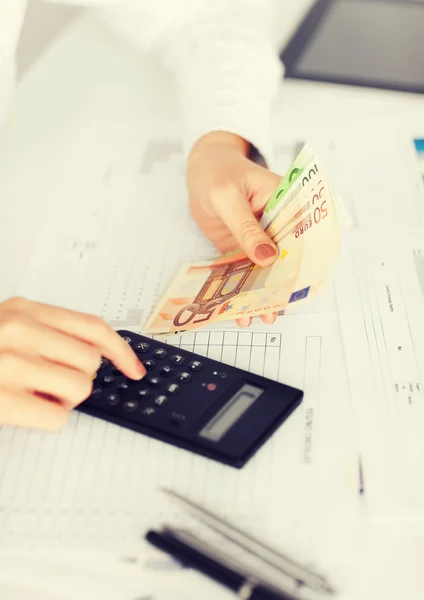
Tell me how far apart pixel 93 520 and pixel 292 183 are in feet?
1.13

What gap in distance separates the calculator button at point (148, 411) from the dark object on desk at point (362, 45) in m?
0.60

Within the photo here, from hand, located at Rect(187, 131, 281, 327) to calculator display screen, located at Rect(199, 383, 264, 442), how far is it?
9cm

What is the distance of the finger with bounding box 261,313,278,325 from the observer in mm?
636

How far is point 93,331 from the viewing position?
562 mm

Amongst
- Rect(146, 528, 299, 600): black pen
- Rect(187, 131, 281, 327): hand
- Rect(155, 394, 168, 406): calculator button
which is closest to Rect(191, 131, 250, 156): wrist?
Rect(187, 131, 281, 327): hand

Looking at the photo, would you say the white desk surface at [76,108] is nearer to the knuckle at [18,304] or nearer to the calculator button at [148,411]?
the knuckle at [18,304]

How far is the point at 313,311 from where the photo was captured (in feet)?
2.12

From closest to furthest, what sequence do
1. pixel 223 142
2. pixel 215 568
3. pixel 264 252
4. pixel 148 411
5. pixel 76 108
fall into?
pixel 215 568, pixel 148 411, pixel 264 252, pixel 223 142, pixel 76 108

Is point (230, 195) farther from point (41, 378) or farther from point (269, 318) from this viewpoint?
point (41, 378)

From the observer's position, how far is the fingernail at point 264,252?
2.19ft

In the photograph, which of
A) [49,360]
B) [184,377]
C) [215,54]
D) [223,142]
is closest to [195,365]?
[184,377]

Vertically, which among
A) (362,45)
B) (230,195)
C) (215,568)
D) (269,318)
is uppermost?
(362,45)

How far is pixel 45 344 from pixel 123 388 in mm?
72

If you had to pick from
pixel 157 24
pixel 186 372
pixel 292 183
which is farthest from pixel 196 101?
pixel 186 372
